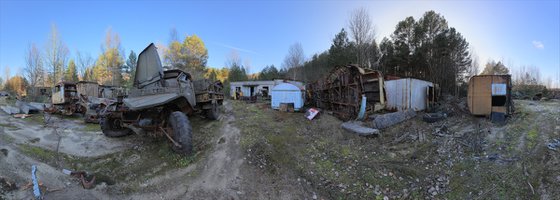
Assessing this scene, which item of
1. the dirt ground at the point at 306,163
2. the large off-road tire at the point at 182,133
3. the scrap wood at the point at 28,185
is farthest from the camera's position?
the large off-road tire at the point at 182,133

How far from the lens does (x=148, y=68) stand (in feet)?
28.2

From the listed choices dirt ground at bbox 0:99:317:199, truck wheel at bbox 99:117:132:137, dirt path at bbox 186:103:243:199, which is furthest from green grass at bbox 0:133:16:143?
dirt path at bbox 186:103:243:199

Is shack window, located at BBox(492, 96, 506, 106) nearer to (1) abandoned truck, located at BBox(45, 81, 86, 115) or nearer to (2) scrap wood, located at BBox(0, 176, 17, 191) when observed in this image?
(2) scrap wood, located at BBox(0, 176, 17, 191)

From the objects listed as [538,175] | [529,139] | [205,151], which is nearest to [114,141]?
→ [205,151]

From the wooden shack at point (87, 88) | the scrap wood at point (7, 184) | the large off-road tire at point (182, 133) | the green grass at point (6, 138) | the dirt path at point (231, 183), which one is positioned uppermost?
the wooden shack at point (87, 88)

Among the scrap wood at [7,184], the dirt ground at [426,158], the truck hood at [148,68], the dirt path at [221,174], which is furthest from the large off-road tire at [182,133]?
the scrap wood at [7,184]

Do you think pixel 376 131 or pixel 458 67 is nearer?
pixel 376 131

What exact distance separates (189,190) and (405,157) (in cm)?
583

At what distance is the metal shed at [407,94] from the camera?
11969mm

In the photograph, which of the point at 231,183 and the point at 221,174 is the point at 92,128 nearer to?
the point at 221,174

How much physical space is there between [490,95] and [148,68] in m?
13.1

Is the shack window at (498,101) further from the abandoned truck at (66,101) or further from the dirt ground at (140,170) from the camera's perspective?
the abandoned truck at (66,101)

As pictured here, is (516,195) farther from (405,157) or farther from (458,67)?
(458,67)

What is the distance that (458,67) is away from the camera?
2389cm
